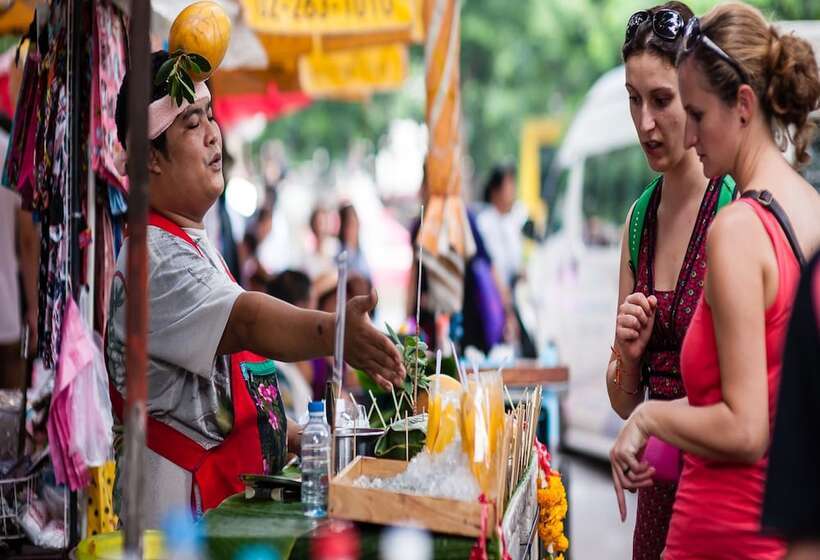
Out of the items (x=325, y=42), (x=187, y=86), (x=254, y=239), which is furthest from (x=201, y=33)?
(x=254, y=239)

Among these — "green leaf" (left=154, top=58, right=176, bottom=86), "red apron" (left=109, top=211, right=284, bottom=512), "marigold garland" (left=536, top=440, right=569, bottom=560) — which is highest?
"green leaf" (left=154, top=58, right=176, bottom=86)

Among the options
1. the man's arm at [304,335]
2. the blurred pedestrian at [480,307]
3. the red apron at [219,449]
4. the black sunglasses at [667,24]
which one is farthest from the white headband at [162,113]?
the blurred pedestrian at [480,307]

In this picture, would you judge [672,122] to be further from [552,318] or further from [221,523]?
[552,318]

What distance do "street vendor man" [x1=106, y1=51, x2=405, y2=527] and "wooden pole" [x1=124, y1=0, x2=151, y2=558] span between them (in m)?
0.61

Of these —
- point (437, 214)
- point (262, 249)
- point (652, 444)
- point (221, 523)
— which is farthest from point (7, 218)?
point (262, 249)

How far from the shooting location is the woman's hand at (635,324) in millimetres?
2994

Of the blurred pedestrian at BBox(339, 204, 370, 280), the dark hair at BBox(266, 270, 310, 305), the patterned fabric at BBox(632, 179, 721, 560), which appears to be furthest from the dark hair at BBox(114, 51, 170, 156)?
the blurred pedestrian at BBox(339, 204, 370, 280)

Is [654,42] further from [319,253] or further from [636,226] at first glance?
[319,253]

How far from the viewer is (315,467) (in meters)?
2.80

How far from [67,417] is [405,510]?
1543 millimetres

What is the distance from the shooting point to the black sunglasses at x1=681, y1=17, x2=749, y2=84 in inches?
94.6

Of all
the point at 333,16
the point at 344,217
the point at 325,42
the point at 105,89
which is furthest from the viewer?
the point at 344,217

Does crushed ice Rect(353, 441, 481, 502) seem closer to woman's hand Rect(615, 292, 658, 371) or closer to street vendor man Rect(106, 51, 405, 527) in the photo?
street vendor man Rect(106, 51, 405, 527)

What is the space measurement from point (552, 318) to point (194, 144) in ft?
30.8
